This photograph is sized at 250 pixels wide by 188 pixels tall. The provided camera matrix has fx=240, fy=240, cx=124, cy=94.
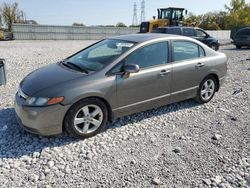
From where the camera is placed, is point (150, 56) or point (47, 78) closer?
point (47, 78)

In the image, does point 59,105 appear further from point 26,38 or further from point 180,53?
point 26,38

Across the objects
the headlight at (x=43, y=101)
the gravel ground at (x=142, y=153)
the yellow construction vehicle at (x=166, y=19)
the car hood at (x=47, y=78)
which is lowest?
the gravel ground at (x=142, y=153)

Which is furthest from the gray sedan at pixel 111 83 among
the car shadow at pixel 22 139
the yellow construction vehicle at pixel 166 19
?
the yellow construction vehicle at pixel 166 19

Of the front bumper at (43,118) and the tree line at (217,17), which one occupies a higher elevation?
the tree line at (217,17)

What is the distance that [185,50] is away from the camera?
4820 millimetres

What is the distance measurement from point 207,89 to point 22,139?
3.85 metres

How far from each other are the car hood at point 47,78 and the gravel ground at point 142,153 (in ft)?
2.47

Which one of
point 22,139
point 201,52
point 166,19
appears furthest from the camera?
point 166,19

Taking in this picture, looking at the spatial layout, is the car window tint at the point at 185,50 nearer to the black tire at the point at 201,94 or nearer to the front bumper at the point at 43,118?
the black tire at the point at 201,94

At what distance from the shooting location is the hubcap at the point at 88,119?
3.62 metres

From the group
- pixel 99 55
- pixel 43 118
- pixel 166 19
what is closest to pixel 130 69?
pixel 99 55

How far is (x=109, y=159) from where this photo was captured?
324cm

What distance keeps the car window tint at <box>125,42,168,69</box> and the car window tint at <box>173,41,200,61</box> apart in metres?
0.26

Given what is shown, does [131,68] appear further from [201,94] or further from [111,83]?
[201,94]
